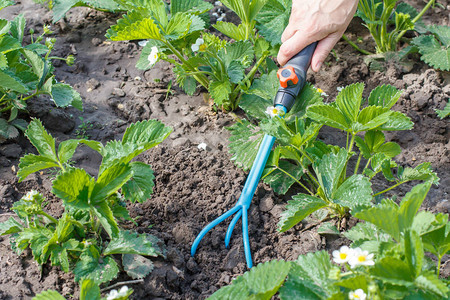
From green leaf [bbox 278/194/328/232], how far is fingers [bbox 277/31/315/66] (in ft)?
2.10

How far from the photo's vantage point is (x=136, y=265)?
1533 mm

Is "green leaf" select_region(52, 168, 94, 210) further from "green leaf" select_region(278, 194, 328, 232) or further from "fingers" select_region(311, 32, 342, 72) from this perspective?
"fingers" select_region(311, 32, 342, 72)

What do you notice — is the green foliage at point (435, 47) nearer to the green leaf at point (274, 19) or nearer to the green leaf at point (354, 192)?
the green leaf at point (274, 19)

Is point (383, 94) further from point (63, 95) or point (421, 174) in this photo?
point (63, 95)

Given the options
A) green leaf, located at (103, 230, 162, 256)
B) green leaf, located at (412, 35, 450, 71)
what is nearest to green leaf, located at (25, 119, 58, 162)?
green leaf, located at (103, 230, 162, 256)

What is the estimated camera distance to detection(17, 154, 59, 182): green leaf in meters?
1.51

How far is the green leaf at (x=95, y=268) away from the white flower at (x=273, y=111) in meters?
0.82

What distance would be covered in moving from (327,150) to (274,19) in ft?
2.42

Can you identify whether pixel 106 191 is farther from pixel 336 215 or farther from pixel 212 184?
pixel 336 215

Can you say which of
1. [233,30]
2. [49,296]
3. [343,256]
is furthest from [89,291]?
[233,30]

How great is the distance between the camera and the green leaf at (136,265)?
1507mm

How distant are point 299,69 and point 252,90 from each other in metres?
0.21

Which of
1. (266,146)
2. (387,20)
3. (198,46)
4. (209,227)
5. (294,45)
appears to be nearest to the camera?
(209,227)

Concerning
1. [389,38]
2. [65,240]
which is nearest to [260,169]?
[65,240]
